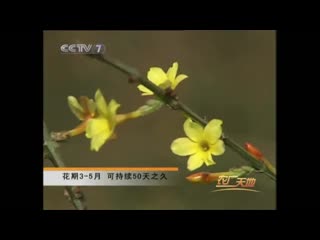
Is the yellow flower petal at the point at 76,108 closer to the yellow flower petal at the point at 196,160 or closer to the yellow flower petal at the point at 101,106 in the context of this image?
the yellow flower petal at the point at 101,106

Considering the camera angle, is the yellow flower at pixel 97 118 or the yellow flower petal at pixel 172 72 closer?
the yellow flower at pixel 97 118

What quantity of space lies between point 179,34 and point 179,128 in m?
0.28

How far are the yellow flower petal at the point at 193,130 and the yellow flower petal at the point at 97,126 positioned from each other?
22 centimetres

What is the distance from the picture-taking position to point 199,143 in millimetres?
1950

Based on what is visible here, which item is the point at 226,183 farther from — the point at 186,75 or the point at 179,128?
the point at 186,75

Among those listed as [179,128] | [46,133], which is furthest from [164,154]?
[46,133]

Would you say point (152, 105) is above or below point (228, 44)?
below

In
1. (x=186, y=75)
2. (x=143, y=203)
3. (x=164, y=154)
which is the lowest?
(x=143, y=203)

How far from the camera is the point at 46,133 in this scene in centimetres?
197

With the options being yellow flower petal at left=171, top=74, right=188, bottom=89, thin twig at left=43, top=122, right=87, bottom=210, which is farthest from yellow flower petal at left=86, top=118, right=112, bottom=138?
yellow flower petal at left=171, top=74, right=188, bottom=89

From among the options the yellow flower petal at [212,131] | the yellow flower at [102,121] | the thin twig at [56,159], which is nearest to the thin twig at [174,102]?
the yellow flower petal at [212,131]

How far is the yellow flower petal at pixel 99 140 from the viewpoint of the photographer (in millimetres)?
1909

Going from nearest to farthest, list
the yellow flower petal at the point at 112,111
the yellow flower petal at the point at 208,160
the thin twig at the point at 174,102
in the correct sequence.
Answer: the thin twig at the point at 174,102 → the yellow flower petal at the point at 112,111 → the yellow flower petal at the point at 208,160

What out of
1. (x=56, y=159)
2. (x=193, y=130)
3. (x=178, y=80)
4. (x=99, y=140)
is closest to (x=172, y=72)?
(x=178, y=80)
